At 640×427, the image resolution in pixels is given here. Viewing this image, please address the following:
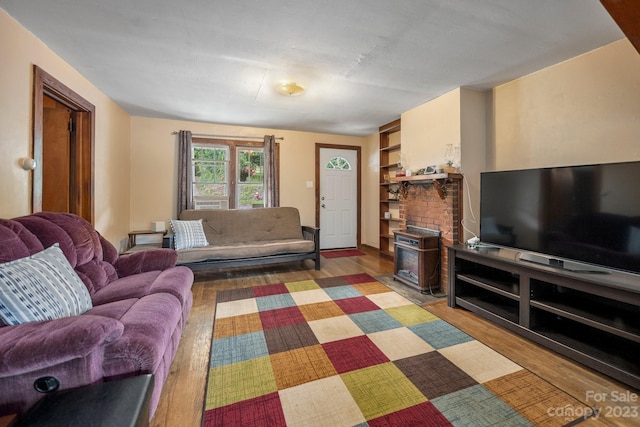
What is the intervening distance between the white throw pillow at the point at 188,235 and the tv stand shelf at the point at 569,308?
10.2 feet

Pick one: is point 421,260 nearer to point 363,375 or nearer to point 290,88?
point 363,375

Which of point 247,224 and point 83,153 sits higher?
point 83,153

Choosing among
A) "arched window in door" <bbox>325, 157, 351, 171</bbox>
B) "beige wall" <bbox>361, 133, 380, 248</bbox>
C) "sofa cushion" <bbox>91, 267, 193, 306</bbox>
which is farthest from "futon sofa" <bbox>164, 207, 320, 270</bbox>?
"beige wall" <bbox>361, 133, 380, 248</bbox>

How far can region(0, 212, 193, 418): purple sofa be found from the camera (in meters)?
0.99

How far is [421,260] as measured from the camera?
3102 mm

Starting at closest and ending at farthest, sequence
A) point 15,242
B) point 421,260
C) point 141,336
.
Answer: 1. point 141,336
2. point 15,242
3. point 421,260

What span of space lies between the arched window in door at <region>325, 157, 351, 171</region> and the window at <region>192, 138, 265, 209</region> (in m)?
Answer: 1.35

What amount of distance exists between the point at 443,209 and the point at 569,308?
4.98 feet

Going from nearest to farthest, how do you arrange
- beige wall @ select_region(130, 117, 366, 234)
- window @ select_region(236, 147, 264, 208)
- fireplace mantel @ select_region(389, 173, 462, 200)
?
1. fireplace mantel @ select_region(389, 173, 462, 200)
2. beige wall @ select_region(130, 117, 366, 234)
3. window @ select_region(236, 147, 264, 208)

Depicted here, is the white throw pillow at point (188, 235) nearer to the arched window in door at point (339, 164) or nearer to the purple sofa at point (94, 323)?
the purple sofa at point (94, 323)

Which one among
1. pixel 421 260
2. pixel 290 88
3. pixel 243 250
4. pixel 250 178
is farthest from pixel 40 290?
pixel 250 178

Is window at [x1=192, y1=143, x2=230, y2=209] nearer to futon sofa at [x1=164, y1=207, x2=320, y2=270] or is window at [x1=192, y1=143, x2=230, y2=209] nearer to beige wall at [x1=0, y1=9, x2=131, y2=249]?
futon sofa at [x1=164, y1=207, x2=320, y2=270]

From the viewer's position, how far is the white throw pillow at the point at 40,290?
124 centimetres

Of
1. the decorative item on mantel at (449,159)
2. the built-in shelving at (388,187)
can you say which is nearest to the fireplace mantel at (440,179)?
the decorative item on mantel at (449,159)
